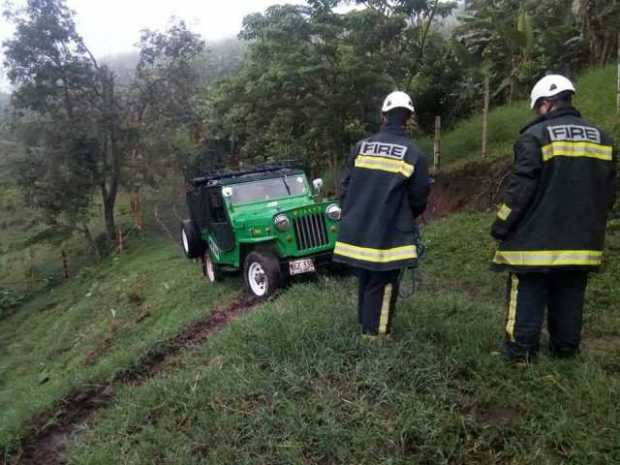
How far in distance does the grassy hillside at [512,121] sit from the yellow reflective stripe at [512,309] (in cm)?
620

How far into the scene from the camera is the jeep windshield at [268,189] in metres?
8.87

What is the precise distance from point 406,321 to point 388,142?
1.59 metres

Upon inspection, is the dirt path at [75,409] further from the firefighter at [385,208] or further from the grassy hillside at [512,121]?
the grassy hillside at [512,121]

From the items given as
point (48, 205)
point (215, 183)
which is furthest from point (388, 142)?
point (48, 205)

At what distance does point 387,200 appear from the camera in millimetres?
4035

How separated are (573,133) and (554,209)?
504mm

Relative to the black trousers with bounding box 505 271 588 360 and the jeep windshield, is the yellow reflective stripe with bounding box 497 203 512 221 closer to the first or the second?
the black trousers with bounding box 505 271 588 360

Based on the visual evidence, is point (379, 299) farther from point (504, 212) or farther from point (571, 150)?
point (571, 150)

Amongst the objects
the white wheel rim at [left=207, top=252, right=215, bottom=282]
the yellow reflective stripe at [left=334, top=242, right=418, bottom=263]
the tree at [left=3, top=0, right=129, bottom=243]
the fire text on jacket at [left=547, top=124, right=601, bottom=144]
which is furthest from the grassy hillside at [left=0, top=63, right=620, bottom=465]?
the tree at [left=3, top=0, right=129, bottom=243]

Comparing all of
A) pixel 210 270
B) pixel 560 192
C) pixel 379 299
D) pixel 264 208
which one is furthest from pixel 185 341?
pixel 560 192

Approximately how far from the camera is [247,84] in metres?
13.5

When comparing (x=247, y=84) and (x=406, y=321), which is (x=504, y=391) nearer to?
(x=406, y=321)

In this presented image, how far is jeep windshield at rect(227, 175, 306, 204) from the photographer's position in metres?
8.87

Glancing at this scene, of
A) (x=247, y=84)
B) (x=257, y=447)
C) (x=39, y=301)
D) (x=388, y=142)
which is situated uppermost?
(x=247, y=84)
